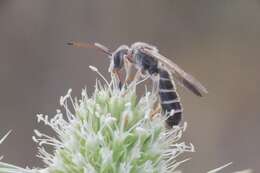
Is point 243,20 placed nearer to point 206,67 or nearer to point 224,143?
point 206,67

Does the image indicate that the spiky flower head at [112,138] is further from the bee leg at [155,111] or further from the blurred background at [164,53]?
the blurred background at [164,53]

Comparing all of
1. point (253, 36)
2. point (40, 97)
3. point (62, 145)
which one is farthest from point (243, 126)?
point (62, 145)

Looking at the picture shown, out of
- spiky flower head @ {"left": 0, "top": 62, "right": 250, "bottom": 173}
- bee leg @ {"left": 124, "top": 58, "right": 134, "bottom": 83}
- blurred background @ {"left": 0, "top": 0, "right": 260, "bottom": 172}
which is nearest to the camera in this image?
spiky flower head @ {"left": 0, "top": 62, "right": 250, "bottom": 173}

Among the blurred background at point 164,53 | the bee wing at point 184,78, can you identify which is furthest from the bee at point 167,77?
the blurred background at point 164,53

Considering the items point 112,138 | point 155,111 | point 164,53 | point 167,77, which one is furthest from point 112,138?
point 164,53

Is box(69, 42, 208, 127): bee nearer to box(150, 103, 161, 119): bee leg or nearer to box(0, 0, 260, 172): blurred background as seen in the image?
box(150, 103, 161, 119): bee leg

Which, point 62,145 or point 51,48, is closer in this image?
point 62,145

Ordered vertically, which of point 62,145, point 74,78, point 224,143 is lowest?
point 62,145

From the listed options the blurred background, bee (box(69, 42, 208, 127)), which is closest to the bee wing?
bee (box(69, 42, 208, 127))
